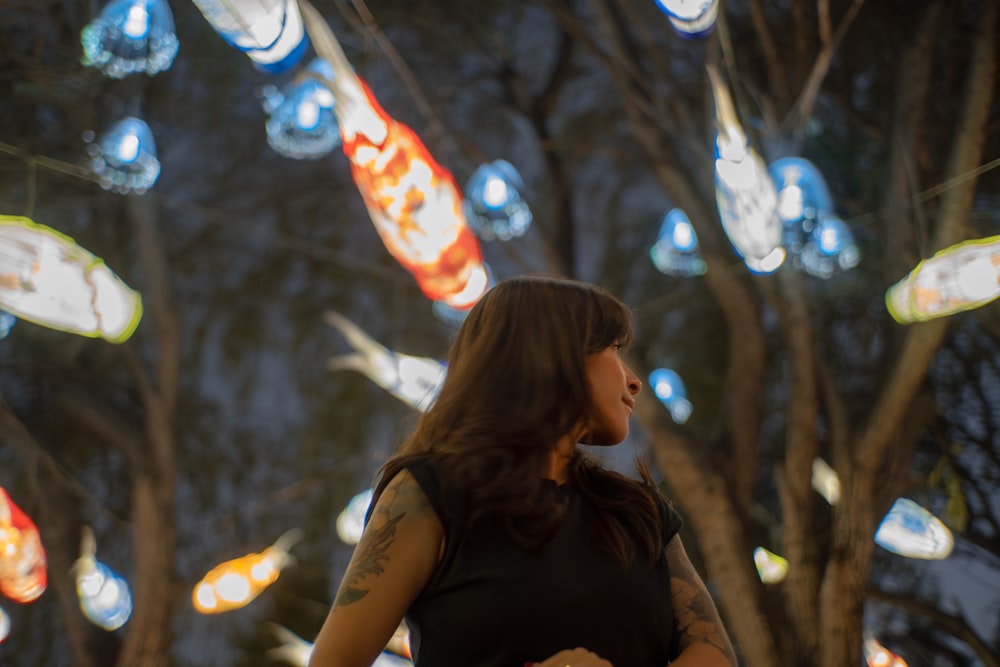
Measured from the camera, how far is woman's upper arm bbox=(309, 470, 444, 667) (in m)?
0.93

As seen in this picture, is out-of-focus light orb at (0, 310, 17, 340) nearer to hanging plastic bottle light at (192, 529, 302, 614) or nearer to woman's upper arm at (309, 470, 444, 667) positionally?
hanging plastic bottle light at (192, 529, 302, 614)

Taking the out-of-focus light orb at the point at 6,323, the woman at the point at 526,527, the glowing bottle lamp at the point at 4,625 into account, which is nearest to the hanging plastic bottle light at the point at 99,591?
the glowing bottle lamp at the point at 4,625

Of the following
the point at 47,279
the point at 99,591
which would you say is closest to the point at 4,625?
the point at 99,591

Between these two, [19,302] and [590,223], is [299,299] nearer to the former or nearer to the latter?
[590,223]

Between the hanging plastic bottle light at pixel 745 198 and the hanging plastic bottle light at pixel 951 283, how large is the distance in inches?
20.1

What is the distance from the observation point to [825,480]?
428 cm

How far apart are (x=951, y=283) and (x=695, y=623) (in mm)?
2711

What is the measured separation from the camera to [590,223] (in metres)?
6.10

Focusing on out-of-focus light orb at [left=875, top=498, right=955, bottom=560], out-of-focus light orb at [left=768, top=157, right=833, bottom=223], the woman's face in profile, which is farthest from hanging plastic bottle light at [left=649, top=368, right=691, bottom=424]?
the woman's face in profile

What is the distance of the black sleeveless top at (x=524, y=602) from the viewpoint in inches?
36.7

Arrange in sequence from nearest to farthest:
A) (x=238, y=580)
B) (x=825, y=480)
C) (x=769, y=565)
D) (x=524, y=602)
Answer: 1. (x=524, y=602)
2. (x=825, y=480)
3. (x=769, y=565)
4. (x=238, y=580)

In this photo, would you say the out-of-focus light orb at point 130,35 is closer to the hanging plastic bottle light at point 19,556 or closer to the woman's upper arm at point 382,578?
the hanging plastic bottle light at point 19,556

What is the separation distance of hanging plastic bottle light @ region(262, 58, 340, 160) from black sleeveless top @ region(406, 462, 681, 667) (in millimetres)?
3399

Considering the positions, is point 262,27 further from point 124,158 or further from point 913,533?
point 913,533
